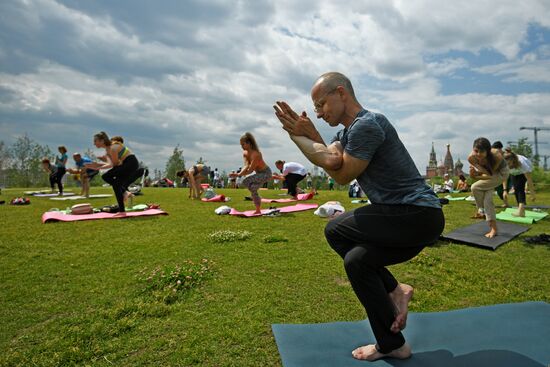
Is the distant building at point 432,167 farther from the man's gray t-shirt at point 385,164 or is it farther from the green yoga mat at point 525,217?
the man's gray t-shirt at point 385,164

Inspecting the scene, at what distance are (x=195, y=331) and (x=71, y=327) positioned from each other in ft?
4.06

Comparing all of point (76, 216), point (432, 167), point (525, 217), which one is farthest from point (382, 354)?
point (432, 167)

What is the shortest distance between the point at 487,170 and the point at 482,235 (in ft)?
5.54

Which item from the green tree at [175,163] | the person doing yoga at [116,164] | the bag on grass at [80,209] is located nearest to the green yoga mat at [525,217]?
the person doing yoga at [116,164]

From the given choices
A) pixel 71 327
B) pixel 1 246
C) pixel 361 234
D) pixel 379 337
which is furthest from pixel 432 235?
pixel 1 246

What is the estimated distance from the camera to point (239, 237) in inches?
281

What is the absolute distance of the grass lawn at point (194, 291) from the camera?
9.85ft

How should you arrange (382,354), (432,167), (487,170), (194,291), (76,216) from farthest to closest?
(432,167)
(76,216)
(487,170)
(194,291)
(382,354)

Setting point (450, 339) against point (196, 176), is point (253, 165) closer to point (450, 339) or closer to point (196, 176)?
point (196, 176)

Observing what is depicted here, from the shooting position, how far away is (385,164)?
2.69 metres

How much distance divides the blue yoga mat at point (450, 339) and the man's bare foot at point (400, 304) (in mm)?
276

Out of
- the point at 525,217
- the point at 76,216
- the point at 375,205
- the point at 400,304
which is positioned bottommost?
the point at 525,217

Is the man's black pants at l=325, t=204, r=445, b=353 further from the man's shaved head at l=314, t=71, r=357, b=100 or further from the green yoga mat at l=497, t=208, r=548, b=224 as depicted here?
the green yoga mat at l=497, t=208, r=548, b=224

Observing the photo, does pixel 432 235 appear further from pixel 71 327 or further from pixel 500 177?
pixel 500 177
